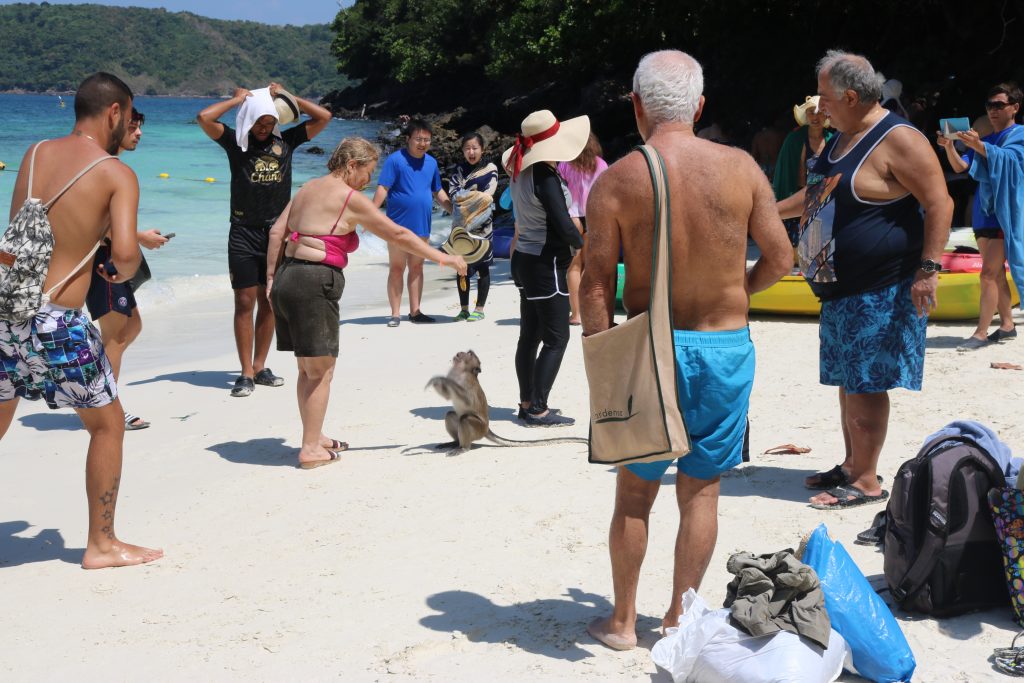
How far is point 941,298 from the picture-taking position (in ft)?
29.2

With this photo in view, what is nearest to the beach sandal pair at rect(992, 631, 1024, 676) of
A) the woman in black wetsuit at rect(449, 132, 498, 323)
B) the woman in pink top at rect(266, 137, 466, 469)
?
the woman in pink top at rect(266, 137, 466, 469)

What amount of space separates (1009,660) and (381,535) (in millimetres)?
2670

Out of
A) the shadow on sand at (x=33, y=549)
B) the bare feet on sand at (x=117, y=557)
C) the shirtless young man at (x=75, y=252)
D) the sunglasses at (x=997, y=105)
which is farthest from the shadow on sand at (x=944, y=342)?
the shadow on sand at (x=33, y=549)

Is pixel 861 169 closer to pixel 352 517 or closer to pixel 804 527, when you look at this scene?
pixel 804 527

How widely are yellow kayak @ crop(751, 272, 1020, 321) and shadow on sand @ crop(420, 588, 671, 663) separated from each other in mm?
5368

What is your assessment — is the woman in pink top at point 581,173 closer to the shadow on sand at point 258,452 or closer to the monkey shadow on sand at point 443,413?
the monkey shadow on sand at point 443,413

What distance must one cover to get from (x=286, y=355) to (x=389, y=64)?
71.1 metres

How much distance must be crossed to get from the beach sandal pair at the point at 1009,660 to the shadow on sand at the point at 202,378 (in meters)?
6.03

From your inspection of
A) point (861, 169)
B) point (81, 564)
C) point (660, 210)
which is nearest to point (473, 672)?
point (660, 210)

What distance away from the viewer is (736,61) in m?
22.3

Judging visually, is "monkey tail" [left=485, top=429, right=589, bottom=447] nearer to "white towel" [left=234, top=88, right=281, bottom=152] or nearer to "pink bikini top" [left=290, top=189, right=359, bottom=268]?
"pink bikini top" [left=290, top=189, right=359, bottom=268]

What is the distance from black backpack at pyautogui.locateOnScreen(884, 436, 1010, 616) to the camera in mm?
3783

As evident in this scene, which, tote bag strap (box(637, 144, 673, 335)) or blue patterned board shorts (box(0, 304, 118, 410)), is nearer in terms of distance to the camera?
tote bag strap (box(637, 144, 673, 335))

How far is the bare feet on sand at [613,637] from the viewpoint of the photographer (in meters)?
3.69
